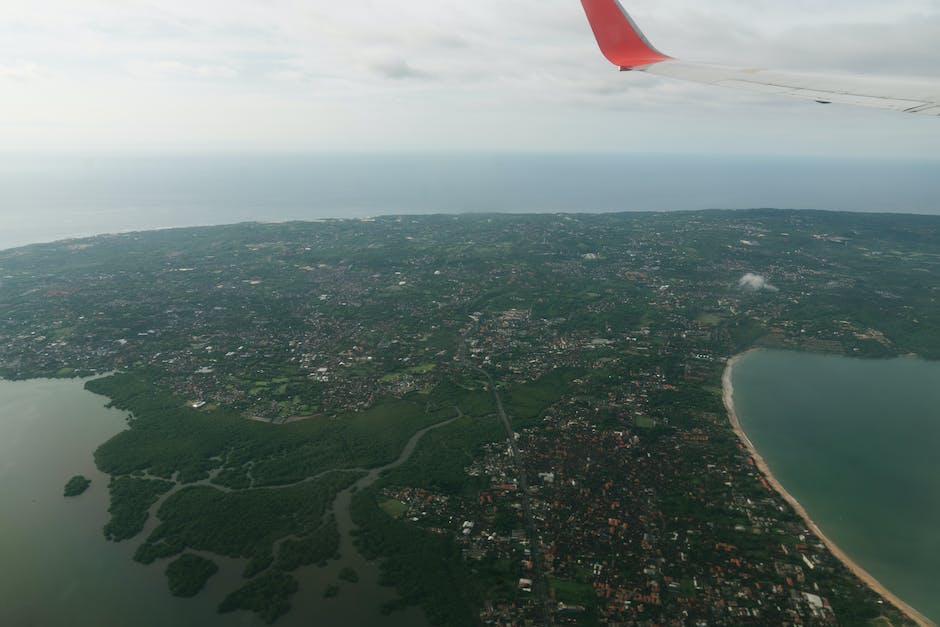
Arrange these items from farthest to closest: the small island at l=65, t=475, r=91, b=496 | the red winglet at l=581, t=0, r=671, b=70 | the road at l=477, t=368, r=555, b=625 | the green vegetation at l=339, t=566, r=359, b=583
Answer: the small island at l=65, t=475, r=91, b=496, the green vegetation at l=339, t=566, r=359, b=583, the road at l=477, t=368, r=555, b=625, the red winglet at l=581, t=0, r=671, b=70

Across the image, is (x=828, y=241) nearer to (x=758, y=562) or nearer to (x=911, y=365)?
(x=911, y=365)

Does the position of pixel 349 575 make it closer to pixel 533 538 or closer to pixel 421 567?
pixel 421 567

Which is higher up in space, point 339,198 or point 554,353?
point 339,198

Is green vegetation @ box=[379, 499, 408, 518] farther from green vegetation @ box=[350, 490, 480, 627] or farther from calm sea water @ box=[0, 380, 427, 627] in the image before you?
calm sea water @ box=[0, 380, 427, 627]

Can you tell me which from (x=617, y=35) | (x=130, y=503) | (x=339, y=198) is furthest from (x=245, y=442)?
(x=339, y=198)

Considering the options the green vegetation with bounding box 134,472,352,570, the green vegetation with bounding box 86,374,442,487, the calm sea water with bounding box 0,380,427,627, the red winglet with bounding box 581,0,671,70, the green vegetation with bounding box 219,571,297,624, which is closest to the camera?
the red winglet with bounding box 581,0,671,70

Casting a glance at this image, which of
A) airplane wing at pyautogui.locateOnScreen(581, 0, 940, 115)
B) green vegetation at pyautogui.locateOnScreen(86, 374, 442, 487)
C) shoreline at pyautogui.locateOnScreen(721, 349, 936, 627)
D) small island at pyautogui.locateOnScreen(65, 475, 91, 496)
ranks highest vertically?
airplane wing at pyautogui.locateOnScreen(581, 0, 940, 115)

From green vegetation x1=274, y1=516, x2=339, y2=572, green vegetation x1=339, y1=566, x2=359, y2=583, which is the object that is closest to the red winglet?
green vegetation x1=339, y1=566, x2=359, y2=583
